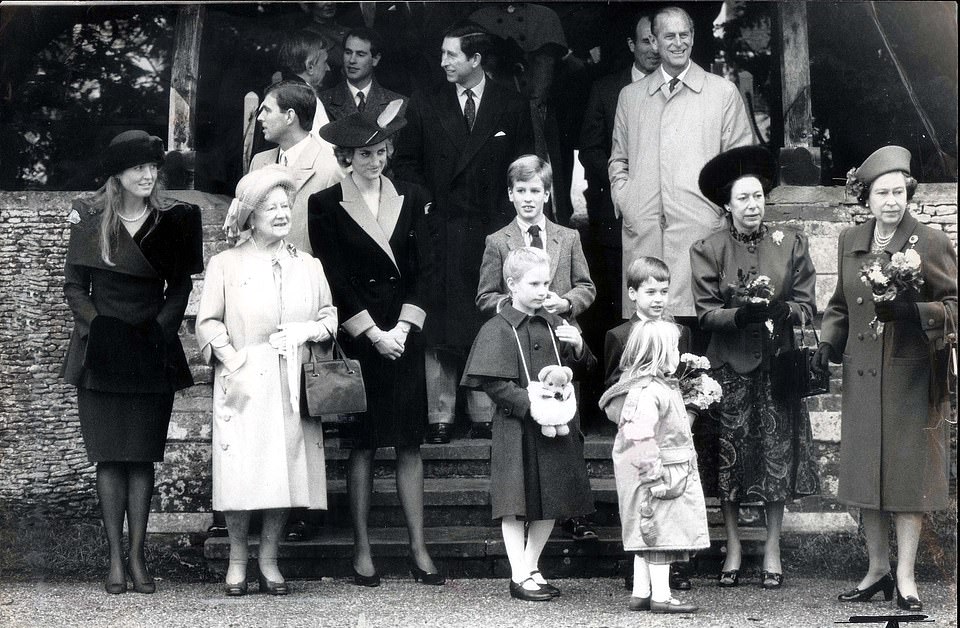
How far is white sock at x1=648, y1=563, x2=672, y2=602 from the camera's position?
222 inches

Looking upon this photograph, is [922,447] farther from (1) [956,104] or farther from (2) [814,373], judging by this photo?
(1) [956,104]

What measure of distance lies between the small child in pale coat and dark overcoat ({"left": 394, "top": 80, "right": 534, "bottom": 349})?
4.92ft

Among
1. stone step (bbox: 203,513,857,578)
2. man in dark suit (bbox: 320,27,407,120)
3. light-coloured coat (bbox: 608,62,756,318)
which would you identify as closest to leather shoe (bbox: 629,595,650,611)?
stone step (bbox: 203,513,857,578)

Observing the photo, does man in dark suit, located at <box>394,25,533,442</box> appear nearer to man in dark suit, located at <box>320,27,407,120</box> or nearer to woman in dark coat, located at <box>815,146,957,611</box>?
man in dark suit, located at <box>320,27,407,120</box>

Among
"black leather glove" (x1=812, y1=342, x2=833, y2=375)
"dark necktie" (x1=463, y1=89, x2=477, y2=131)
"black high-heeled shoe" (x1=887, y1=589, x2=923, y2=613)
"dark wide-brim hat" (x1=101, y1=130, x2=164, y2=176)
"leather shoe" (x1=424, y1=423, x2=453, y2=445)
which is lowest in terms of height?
"black high-heeled shoe" (x1=887, y1=589, x2=923, y2=613)

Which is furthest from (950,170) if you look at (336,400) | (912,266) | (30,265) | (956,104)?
(30,265)

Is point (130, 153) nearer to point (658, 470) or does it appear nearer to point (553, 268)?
point (553, 268)

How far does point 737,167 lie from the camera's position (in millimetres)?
6414

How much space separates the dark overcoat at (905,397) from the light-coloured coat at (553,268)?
1329 millimetres

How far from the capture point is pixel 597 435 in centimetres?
750

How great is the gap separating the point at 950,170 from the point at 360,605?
416cm

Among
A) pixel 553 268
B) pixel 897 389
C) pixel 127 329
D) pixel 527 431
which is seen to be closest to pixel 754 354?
pixel 897 389

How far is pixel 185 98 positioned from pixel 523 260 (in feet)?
9.09

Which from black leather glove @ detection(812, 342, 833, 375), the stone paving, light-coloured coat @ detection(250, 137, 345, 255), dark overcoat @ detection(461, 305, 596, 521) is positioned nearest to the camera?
the stone paving
